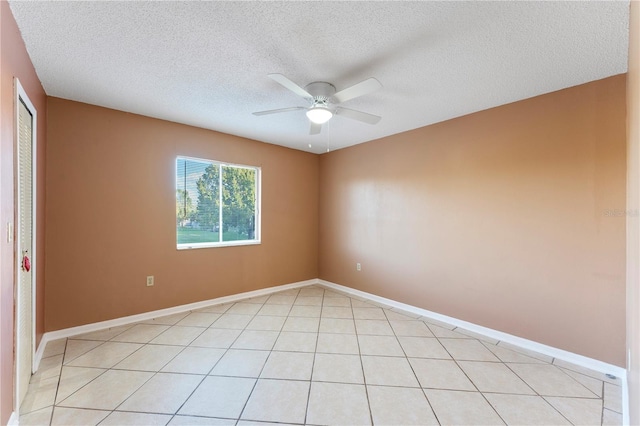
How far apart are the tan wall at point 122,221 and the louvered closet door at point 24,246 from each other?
0.63 meters

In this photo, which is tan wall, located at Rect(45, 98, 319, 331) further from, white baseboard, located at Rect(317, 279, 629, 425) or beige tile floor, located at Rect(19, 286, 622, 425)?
white baseboard, located at Rect(317, 279, 629, 425)

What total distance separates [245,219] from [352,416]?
10.0 feet

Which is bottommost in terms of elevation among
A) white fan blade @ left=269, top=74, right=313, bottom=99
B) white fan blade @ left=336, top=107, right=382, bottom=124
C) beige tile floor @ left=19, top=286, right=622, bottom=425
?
beige tile floor @ left=19, top=286, right=622, bottom=425

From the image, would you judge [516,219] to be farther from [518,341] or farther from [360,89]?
[360,89]

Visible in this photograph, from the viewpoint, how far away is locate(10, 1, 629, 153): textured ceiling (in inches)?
60.3

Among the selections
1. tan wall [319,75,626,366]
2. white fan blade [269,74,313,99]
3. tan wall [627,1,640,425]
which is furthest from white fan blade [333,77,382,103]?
tan wall [319,75,626,366]

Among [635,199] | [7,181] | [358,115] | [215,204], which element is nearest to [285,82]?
[358,115]

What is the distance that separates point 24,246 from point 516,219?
419 centimetres

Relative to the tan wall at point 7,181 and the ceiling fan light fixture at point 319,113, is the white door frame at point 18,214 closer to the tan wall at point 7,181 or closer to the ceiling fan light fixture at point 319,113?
the tan wall at point 7,181

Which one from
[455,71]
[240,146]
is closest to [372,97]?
[455,71]

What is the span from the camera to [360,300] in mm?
4012

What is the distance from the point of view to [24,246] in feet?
6.44

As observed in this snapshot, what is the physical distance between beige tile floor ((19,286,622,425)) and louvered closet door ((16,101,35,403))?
203mm

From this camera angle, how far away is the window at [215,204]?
139 inches
